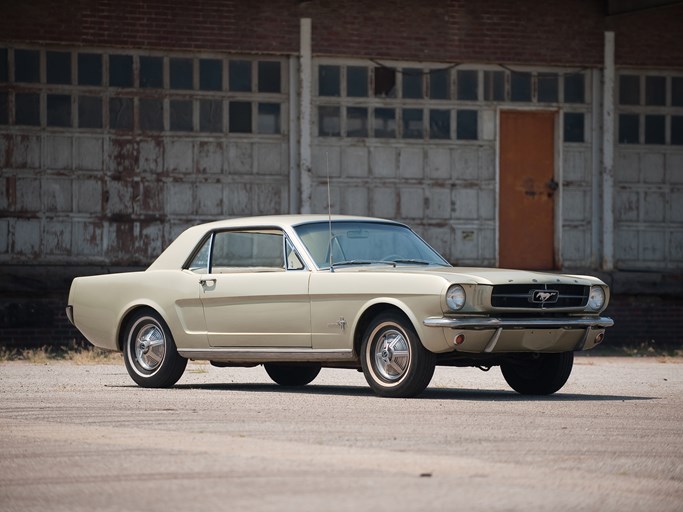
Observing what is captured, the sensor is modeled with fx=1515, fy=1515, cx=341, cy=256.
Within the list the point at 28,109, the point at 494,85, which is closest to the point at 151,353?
the point at 28,109

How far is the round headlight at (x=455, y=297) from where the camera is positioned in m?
10.9

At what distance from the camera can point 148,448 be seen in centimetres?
807

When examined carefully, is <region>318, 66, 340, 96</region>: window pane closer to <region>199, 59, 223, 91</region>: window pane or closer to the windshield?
<region>199, 59, 223, 91</region>: window pane

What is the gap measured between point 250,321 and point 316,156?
8878 mm

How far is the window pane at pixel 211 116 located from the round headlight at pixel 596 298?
31.9ft

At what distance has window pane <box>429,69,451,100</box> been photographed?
70.0ft

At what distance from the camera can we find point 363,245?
12.3 m

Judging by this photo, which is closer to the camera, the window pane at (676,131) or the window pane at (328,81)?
the window pane at (328,81)

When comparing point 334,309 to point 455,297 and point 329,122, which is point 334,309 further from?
point 329,122

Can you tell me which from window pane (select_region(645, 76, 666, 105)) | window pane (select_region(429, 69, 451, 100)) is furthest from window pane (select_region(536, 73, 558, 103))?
window pane (select_region(645, 76, 666, 105))

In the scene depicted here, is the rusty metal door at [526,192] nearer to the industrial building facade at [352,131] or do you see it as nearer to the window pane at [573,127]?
the industrial building facade at [352,131]

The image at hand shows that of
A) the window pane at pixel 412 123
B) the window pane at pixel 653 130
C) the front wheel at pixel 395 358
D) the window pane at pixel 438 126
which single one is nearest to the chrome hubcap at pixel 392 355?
the front wheel at pixel 395 358

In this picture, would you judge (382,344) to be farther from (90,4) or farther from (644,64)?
(644,64)

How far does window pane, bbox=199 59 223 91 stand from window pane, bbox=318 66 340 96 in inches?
54.4
